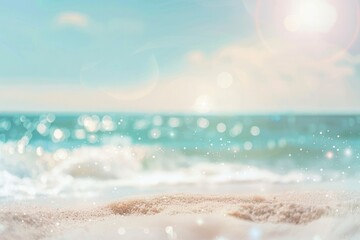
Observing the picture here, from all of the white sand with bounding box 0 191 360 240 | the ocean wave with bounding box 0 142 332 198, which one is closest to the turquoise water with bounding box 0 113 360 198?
the ocean wave with bounding box 0 142 332 198

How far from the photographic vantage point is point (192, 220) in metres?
1.74

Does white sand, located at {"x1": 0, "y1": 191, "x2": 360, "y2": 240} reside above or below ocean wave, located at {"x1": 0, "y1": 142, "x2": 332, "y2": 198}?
below

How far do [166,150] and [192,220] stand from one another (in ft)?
5.94

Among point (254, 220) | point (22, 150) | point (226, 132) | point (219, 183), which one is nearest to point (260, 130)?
point (226, 132)

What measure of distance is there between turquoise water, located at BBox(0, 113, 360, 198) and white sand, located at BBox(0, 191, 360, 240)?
2.10ft

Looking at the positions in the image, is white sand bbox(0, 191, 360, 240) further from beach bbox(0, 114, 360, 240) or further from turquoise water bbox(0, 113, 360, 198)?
turquoise water bbox(0, 113, 360, 198)

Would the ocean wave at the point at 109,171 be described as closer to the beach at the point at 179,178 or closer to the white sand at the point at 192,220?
the beach at the point at 179,178

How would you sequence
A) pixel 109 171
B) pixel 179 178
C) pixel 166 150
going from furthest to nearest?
1. pixel 166 150
2. pixel 179 178
3. pixel 109 171

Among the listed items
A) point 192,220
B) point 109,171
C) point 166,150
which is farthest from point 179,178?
point 192,220

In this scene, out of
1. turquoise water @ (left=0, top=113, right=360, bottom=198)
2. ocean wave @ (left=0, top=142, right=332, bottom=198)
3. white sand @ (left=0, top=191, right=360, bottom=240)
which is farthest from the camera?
turquoise water @ (left=0, top=113, right=360, bottom=198)

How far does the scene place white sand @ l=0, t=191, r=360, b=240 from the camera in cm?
165

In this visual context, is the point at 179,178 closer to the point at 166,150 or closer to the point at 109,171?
the point at 109,171

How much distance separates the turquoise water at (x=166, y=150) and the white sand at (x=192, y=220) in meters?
0.64

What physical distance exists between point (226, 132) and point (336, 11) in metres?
1.65
